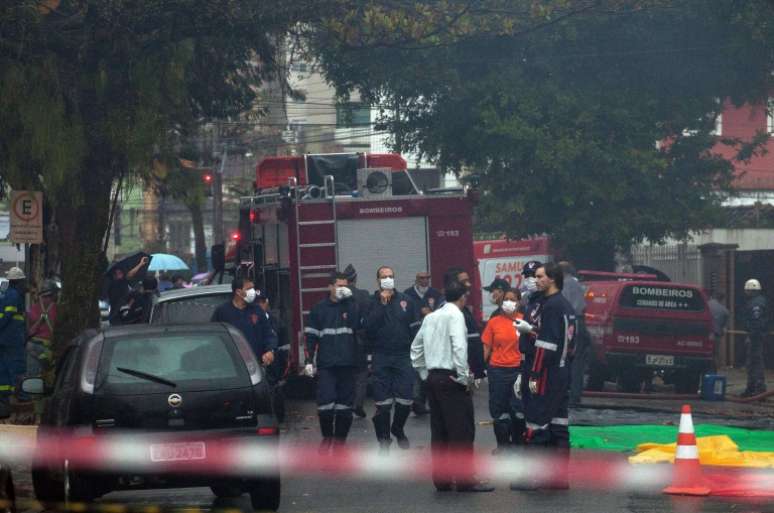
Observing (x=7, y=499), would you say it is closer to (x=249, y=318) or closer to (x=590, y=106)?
(x=249, y=318)

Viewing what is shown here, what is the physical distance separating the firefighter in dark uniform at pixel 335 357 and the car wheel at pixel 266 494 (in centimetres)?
326

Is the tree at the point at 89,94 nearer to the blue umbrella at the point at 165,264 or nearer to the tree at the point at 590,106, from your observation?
the tree at the point at 590,106

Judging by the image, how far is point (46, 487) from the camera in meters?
10.6

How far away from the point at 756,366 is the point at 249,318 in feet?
33.9

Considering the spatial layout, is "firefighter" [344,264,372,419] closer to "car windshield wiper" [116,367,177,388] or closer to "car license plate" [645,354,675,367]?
"car windshield wiper" [116,367,177,388]

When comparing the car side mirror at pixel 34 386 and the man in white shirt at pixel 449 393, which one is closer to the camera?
the car side mirror at pixel 34 386

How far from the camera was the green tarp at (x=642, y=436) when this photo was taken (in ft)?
46.7

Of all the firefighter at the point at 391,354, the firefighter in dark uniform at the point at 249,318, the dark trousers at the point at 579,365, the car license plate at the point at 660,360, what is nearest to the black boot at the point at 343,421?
the firefighter at the point at 391,354

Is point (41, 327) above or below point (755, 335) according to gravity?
above

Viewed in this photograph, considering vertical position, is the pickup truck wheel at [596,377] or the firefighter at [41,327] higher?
the firefighter at [41,327]

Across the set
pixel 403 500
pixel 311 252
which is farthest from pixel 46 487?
pixel 311 252

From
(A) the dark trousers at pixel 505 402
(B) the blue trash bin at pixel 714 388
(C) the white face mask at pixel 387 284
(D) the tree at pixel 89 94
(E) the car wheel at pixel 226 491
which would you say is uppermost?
(D) the tree at pixel 89 94

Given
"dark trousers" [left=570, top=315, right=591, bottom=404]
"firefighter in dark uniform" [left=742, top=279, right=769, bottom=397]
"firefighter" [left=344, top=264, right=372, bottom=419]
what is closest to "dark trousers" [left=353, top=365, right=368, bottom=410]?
"firefighter" [left=344, top=264, right=372, bottom=419]

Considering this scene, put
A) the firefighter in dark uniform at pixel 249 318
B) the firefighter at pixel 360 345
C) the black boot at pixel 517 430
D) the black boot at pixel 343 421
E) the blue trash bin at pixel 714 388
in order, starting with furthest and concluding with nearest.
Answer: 1. the blue trash bin at pixel 714 388
2. the firefighter in dark uniform at pixel 249 318
3. the firefighter at pixel 360 345
4. the black boot at pixel 343 421
5. the black boot at pixel 517 430
